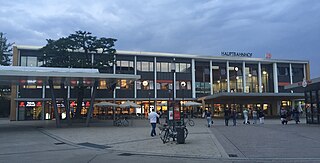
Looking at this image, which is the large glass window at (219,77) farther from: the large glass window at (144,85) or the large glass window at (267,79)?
the large glass window at (144,85)

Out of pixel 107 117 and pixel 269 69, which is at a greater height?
pixel 269 69

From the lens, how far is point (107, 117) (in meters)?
41.9

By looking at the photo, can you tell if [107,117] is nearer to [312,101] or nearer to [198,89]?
[198,89]

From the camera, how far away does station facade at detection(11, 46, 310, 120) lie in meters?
41.0

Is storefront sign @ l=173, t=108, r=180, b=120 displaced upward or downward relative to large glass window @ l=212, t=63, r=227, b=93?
downward

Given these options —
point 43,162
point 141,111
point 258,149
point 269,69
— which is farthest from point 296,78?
point 43,162

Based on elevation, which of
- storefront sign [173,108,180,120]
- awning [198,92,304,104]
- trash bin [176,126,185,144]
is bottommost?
trash bin [176,126,185,144]

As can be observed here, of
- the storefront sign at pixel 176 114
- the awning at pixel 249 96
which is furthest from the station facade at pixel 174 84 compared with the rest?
the storefront sign at pixel 176 114

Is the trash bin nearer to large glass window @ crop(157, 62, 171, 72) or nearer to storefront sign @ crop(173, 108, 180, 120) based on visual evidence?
storefront sign @ crop(173, 108, 180, 120)

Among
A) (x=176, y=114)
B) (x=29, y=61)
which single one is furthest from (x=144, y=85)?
(x=176, y=114)

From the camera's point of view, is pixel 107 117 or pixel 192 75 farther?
pixel 192 75

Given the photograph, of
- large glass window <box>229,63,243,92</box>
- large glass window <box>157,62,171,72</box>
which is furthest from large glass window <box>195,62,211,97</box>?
large glass window <box>157,62,171,72</box>

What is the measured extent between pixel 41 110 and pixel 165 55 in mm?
21129

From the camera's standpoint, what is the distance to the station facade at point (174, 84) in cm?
4097
